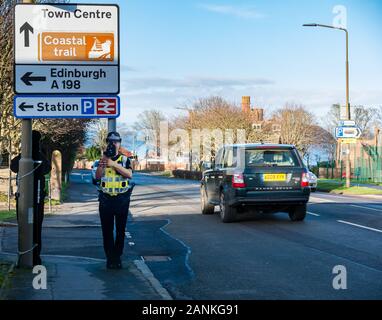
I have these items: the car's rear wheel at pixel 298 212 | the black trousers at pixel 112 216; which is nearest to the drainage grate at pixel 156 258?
the black trousers at pixel 112 216

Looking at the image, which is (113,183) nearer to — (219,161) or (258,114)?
(219,161)

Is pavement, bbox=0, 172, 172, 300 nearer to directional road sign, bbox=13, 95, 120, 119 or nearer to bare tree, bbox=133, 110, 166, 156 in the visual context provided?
directional road sign, bbox=13, 95, 120, 119

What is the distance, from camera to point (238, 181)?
14.5 meters

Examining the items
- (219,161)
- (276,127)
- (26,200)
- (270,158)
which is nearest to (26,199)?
(26,200)

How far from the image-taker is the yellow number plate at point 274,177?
14.5 metres

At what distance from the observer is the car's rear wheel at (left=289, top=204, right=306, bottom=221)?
1516 cm

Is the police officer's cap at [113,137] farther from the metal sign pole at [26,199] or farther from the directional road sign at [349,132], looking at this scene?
the directional road sign at [349,132]

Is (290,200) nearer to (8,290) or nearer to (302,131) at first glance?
(8,290)

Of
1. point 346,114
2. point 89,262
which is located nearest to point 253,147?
point 89,262

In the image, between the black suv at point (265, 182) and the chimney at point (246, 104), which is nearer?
the black suv at point (265, 182)

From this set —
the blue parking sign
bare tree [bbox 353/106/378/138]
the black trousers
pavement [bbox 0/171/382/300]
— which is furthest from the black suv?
bare tree [bbox 353/106/378/138]

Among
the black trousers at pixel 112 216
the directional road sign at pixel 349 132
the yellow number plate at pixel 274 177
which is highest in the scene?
the directional road sign at pixel 349 132

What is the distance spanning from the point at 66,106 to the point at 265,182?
6864mm

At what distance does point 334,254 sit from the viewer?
1030 centimetres
